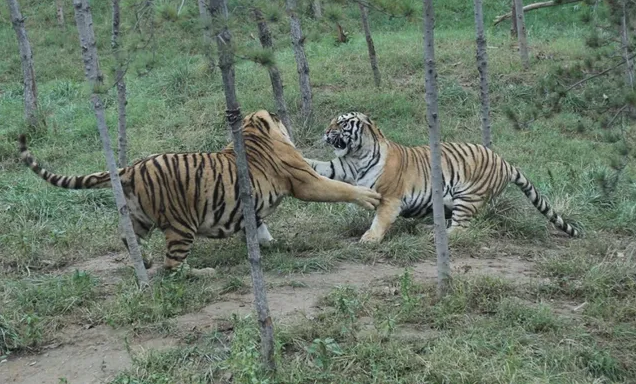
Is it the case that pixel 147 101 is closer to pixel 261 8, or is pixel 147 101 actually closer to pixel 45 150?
pixel 45 150

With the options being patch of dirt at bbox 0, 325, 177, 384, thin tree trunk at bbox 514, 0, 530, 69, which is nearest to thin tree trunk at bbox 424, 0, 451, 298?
patch of dirt at bbox 0, 325, 177, 384

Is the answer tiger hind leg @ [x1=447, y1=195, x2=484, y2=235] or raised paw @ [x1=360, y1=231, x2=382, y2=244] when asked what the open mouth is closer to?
raised paw @ [x1=360, y1=231, x2=382, y2=244]

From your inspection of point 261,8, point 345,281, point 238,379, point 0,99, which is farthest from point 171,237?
point 0,99

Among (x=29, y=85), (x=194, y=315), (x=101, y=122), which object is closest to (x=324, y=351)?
(x=194, y=315)

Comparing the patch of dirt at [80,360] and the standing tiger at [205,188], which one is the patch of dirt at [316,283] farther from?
the standing tiger at [205,188]

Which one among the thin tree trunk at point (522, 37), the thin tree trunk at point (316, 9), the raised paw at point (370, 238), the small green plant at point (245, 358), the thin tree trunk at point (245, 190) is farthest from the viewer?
the thin tree trunk at point (522, 37)

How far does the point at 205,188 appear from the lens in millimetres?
6188

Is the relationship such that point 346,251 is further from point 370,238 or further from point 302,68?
point 302,68

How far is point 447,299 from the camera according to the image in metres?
5.21

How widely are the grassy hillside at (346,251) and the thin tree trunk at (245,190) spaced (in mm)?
103

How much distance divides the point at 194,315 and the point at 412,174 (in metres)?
3.02

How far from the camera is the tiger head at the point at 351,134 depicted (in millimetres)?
7430

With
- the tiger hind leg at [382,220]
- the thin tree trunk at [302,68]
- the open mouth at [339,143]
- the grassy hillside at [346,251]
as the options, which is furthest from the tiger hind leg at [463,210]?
the thin tree trunk at [302,68]

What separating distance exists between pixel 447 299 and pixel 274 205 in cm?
192
